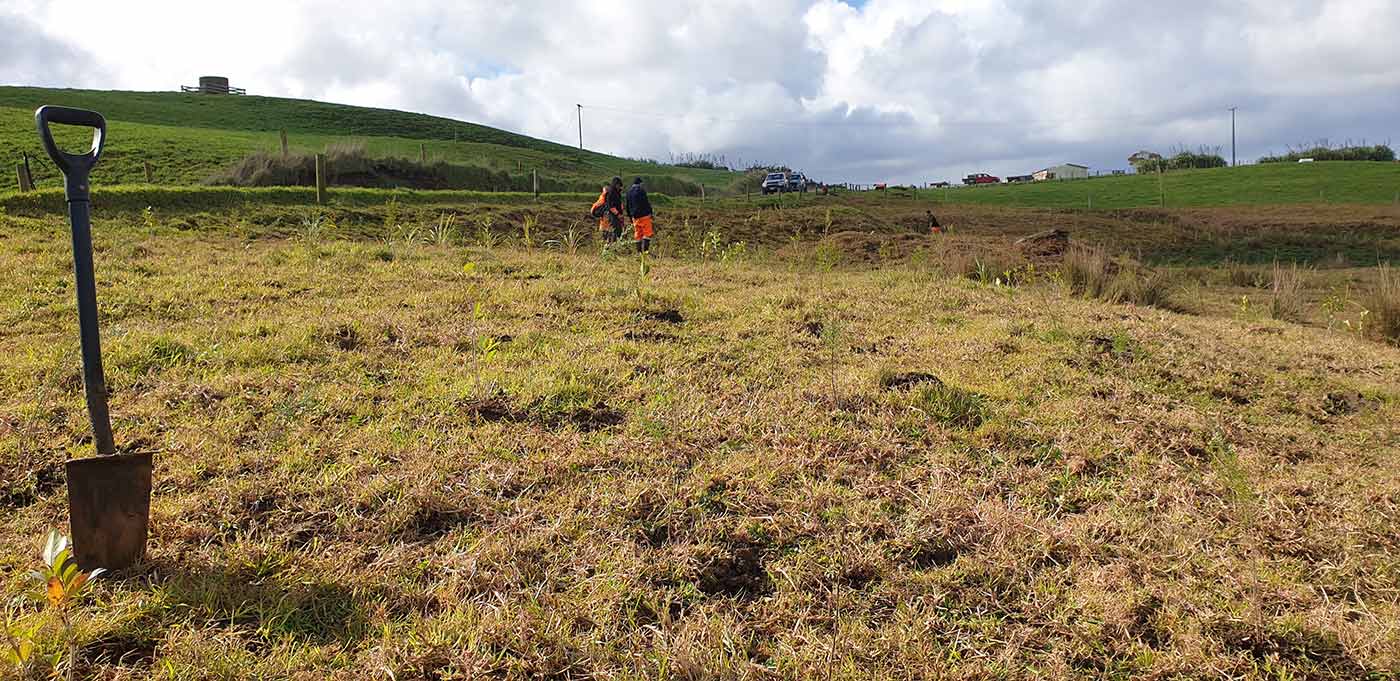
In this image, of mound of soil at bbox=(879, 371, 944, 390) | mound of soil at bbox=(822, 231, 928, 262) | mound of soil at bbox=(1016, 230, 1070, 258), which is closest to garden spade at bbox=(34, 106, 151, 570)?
mound of soil at bbox=(879, 371, 944, 390)

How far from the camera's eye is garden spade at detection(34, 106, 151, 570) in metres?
2.39

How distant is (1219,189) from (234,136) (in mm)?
56622

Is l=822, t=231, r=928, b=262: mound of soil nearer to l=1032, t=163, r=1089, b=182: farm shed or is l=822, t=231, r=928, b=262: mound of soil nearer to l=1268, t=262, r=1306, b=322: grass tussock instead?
l=1268, t=262, r=1306, b=322: grass tussock

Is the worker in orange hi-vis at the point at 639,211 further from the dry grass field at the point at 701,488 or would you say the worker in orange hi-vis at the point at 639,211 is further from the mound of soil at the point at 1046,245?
the mound of soil at the point at 1046,245

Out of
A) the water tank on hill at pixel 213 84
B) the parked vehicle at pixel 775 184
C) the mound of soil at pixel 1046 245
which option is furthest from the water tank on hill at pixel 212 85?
the mound of soil at pixel 1046 245

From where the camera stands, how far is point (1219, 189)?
47.1 m

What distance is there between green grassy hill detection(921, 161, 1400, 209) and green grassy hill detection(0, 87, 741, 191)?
2129 centimetres

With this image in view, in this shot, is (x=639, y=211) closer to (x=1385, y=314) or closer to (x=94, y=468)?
(x=1385, y=314)

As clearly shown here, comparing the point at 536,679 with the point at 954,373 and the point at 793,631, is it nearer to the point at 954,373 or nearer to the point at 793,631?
the point at 793,631

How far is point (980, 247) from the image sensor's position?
1355 centimetres

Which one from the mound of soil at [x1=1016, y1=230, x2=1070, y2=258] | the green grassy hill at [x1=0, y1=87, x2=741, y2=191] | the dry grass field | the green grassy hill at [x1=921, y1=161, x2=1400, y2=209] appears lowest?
the dry grass field

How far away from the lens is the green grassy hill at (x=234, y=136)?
86.0 ft

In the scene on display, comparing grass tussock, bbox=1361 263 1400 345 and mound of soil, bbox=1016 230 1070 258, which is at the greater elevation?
mound of soil, bbox=1016 230 1070 258

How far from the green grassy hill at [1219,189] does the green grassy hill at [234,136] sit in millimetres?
21291
